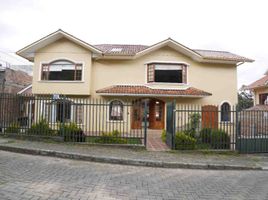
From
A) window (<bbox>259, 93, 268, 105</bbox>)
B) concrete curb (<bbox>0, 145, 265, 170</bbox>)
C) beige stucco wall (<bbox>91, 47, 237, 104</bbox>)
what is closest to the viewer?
concrete curb (<bbox>0, 145, 265, 170</bbox>)

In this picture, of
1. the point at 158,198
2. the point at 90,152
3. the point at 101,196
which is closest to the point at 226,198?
the point at 158,198

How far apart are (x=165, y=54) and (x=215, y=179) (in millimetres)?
13076

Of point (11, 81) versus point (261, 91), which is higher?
point (11, 81)

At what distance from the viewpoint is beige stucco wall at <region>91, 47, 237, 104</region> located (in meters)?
18.7

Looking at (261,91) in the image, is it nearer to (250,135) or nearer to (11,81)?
(250,135)

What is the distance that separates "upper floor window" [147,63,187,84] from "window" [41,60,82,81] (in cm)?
576

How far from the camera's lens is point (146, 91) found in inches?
689

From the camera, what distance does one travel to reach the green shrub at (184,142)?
1085cm

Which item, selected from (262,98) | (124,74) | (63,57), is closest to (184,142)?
(124,74)

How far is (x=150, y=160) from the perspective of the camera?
8867 mm

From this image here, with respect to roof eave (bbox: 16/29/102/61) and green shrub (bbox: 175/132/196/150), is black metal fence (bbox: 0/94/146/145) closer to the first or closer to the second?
green shrub (bbox: 175/132/196/150)

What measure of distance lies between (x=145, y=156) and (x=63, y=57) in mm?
11479

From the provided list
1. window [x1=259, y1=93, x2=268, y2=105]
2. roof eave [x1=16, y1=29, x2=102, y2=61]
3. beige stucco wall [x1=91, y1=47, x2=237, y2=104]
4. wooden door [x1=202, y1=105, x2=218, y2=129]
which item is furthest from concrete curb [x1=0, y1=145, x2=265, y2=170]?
window [x1=259, y1=93, x2=268, y2=105]

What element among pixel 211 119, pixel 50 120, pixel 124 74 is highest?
pixel 124 74
